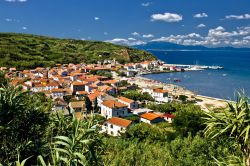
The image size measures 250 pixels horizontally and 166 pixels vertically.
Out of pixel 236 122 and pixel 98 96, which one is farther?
pixel 98 96

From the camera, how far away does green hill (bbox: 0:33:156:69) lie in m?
119

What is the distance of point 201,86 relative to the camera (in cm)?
10500

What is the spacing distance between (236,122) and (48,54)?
140934mm

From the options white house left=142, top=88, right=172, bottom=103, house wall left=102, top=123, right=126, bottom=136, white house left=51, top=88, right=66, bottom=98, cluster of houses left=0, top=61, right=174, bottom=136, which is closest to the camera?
house wall left=102, top=123, right=126, bottom=136

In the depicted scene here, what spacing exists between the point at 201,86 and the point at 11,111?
100763 mm

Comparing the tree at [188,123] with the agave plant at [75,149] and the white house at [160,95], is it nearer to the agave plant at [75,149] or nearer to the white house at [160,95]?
the agave plant at [75,149]

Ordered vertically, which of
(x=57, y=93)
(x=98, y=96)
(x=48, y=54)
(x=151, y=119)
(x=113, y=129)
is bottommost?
(x=113, y=129)

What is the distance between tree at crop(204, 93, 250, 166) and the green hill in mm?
107855

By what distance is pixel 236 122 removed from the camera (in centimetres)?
948

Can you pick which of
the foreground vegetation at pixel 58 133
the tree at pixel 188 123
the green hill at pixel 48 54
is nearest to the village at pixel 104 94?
the tree at pixel 188 123

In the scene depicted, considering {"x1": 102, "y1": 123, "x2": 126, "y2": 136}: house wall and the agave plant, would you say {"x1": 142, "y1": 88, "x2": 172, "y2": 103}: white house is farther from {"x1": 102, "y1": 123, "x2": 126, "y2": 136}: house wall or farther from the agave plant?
the agave plant

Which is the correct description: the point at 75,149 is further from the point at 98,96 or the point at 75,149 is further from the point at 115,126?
the point at 98,96

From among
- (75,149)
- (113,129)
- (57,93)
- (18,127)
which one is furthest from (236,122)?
(57,93)

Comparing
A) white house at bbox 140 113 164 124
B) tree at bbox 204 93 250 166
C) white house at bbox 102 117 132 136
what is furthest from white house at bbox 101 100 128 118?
tree at bbox 204 93 250 166
